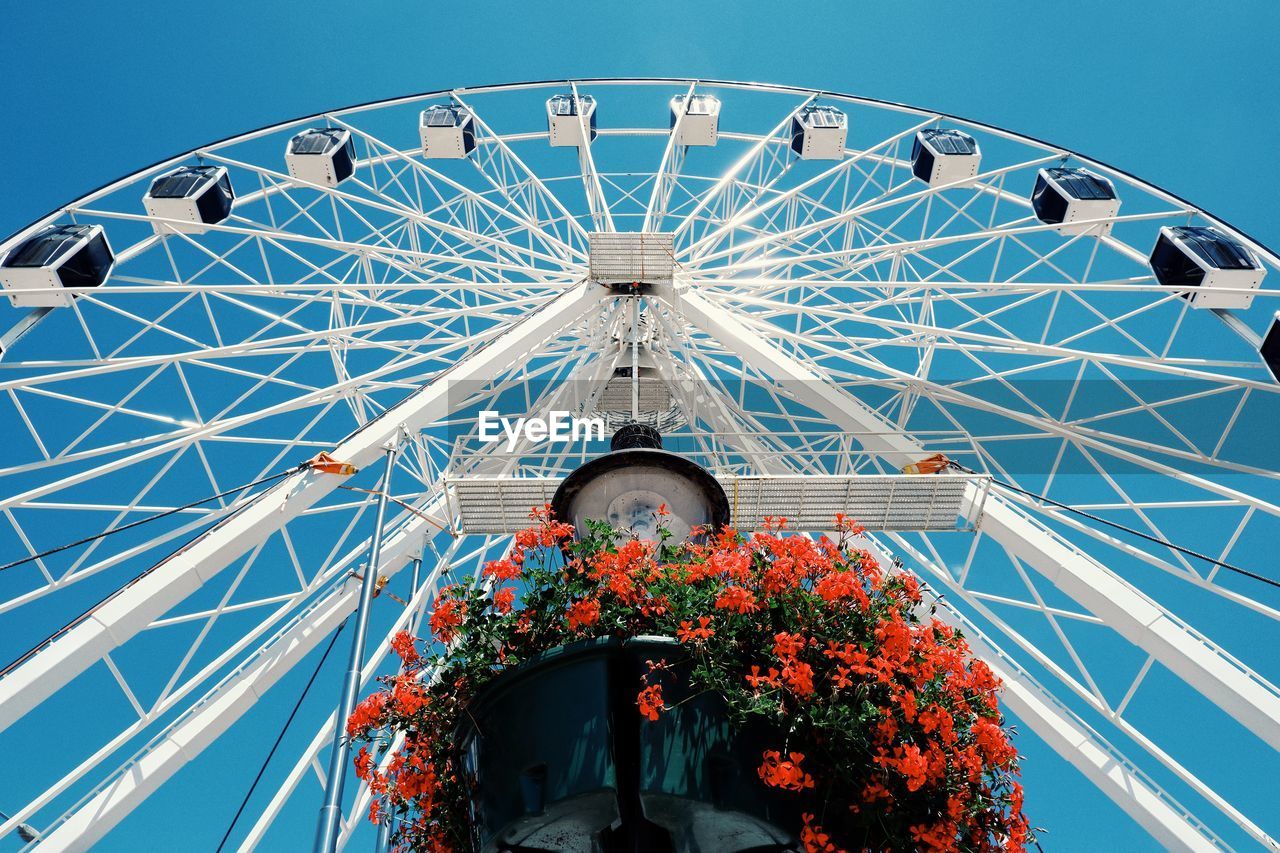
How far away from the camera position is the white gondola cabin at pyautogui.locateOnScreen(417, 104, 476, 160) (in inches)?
698

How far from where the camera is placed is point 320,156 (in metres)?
16.5

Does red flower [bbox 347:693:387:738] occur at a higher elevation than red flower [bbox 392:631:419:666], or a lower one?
lower

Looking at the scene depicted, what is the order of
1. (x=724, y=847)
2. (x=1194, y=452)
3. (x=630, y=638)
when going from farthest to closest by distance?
(x=1194, y=452)
(x=630, y=638)
(x=724, y=847)

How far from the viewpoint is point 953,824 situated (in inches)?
141

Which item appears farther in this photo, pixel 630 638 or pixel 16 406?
pixel 16 406

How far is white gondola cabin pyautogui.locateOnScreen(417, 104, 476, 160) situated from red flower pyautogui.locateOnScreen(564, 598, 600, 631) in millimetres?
15769

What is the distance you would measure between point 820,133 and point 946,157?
9.22 feet

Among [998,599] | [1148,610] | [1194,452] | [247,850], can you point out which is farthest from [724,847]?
[1194,452]

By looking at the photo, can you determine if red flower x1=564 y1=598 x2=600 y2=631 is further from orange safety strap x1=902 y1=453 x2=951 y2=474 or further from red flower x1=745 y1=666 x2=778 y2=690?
orange safety strap x1=902 y1=453 x2=951 y2=474

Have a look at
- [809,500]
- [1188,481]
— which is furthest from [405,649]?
[1188,481]

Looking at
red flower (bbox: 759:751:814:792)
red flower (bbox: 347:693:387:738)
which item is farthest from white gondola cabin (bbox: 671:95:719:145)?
red flower (bbox: 759:751:814:792)

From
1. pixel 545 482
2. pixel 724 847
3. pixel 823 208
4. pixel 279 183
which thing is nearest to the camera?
pixel 724 847

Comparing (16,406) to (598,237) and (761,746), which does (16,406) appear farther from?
(761,746)

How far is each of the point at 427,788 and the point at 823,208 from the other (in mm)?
16874
